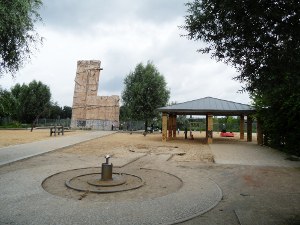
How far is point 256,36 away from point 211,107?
18667mm

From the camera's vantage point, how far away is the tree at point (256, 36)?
5293 millimetres

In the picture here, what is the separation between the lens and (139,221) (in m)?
5.51

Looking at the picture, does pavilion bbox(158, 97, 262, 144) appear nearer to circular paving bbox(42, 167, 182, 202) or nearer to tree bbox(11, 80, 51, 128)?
circular paving bbox(42, 167, 182, 202)

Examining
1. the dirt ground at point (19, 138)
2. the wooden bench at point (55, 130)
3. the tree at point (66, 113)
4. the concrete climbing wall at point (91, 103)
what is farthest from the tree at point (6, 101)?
the tree at point (66, 113)

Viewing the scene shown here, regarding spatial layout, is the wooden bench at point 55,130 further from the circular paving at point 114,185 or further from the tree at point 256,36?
the tree at point 256,36

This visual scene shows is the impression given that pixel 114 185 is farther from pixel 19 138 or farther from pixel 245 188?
pixel 19 138

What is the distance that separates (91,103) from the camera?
49281mm

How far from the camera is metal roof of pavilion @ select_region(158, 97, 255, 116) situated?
2333cm

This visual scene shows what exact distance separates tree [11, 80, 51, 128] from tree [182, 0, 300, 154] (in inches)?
2167

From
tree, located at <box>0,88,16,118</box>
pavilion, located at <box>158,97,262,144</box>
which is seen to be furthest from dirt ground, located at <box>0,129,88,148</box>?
pavilion, located at <box>158,97,262,144</box>

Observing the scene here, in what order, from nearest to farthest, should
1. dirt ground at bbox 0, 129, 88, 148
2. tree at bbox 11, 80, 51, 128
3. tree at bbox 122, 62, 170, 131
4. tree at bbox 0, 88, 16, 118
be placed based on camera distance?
1. tree at bbox 0, 88, 16, 118
2. dirt ground at bbox 0, 129, 88, 148
3. tree at bbox 122, 62, 170, 131
4. tree at bbox 11, 80, 51, 128

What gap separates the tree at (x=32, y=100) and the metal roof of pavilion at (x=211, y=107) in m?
39.9

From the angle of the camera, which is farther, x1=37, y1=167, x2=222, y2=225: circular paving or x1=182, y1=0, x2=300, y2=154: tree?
x1=37, y1=167, x2=222, y2=225: circular paving

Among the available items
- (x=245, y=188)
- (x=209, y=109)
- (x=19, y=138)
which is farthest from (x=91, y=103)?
(x=245, y=188)
